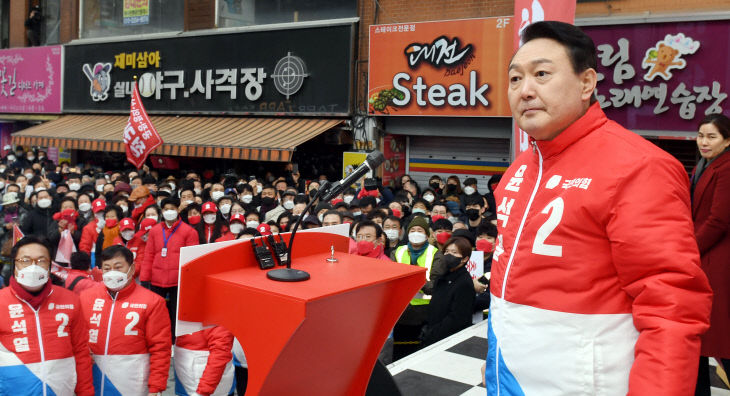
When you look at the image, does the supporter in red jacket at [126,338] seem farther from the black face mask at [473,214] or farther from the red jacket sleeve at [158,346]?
the black face mask at [473,214]

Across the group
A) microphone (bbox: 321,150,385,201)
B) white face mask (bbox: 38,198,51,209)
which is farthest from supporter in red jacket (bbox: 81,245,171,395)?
white face mask (bbox: 38,198,51,209)

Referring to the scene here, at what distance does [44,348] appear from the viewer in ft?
12.2

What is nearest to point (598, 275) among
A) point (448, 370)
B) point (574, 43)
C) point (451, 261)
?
point (574, 43)

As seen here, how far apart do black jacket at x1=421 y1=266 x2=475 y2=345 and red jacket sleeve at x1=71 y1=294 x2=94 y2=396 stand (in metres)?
2.23

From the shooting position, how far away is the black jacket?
466 centimetres

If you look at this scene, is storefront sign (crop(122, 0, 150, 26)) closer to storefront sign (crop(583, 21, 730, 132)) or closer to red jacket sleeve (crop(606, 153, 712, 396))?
storefront sign (crop(583, 21, 730, 132))

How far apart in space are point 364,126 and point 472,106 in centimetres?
261

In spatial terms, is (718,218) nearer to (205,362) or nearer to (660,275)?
(660,275)

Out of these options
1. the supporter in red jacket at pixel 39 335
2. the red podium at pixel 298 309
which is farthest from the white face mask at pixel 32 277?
the red podium at pixel 298 309

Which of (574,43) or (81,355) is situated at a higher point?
Result: (574,43)

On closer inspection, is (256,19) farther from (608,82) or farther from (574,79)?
(574,79)

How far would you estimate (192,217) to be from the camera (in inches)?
312

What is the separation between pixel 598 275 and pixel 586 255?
0.18 ft

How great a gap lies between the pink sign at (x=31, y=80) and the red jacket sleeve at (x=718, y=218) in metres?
20.2
